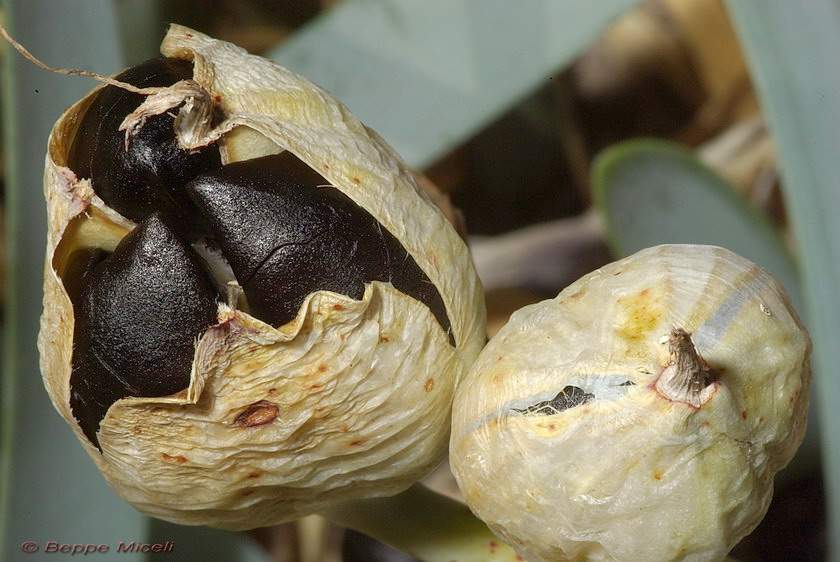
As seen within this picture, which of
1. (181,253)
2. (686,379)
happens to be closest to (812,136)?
(686,379)

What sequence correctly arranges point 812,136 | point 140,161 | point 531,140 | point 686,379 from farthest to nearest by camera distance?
point 531,140 < point 812,136 < point 140,161 < point 686,379

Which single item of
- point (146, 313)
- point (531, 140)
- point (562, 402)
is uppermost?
point (146, 313)

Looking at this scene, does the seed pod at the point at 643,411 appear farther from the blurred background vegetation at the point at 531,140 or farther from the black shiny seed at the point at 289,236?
the blurred background vegetation at the point at 531,140

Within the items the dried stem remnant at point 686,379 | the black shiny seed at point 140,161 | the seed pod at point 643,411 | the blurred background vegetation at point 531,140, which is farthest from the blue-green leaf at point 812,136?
the black shiny seed at point 140,161

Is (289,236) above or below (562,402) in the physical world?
above

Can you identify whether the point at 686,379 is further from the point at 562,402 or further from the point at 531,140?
the point at 531,140

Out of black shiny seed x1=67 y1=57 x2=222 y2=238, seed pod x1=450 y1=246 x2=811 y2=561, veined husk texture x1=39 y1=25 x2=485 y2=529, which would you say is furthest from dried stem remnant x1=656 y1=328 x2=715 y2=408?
black shiny seed x1=67 y1=57 x2=222 y2=238
